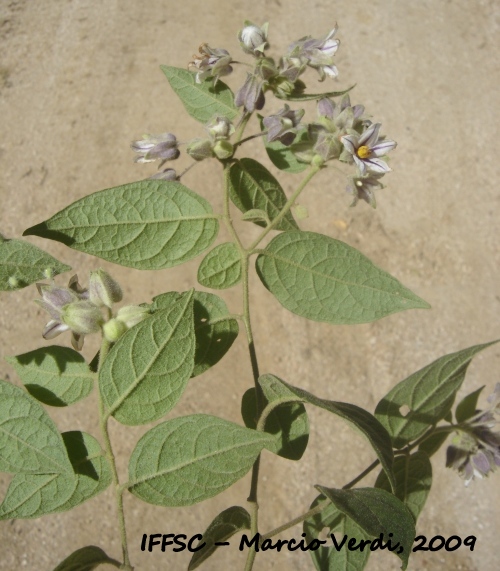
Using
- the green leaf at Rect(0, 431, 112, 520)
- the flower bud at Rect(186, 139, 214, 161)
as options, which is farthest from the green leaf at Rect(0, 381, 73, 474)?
the flower bud at Rect(186, 139, 214, 161)

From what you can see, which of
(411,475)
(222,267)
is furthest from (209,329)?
(411,475)

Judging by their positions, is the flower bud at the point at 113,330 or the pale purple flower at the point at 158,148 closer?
the flower bud at the point at 113,330

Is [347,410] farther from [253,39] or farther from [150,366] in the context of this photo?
[253,39]

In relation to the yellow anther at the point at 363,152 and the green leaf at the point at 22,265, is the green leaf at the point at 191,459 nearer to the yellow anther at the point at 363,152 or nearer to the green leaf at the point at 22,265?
the green leaf at the point at 22,265

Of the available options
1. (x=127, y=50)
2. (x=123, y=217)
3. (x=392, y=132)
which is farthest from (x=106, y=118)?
(x=123, y=217)

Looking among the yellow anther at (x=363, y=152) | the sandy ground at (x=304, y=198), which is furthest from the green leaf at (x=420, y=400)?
the sandy ground at (x=304, y=198)

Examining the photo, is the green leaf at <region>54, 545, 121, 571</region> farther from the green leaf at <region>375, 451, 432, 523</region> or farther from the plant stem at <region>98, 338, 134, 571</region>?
the green leaf at <region>375, 451, 432, 523</region>

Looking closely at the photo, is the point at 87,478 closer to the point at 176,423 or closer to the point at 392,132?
the point at 176,423
